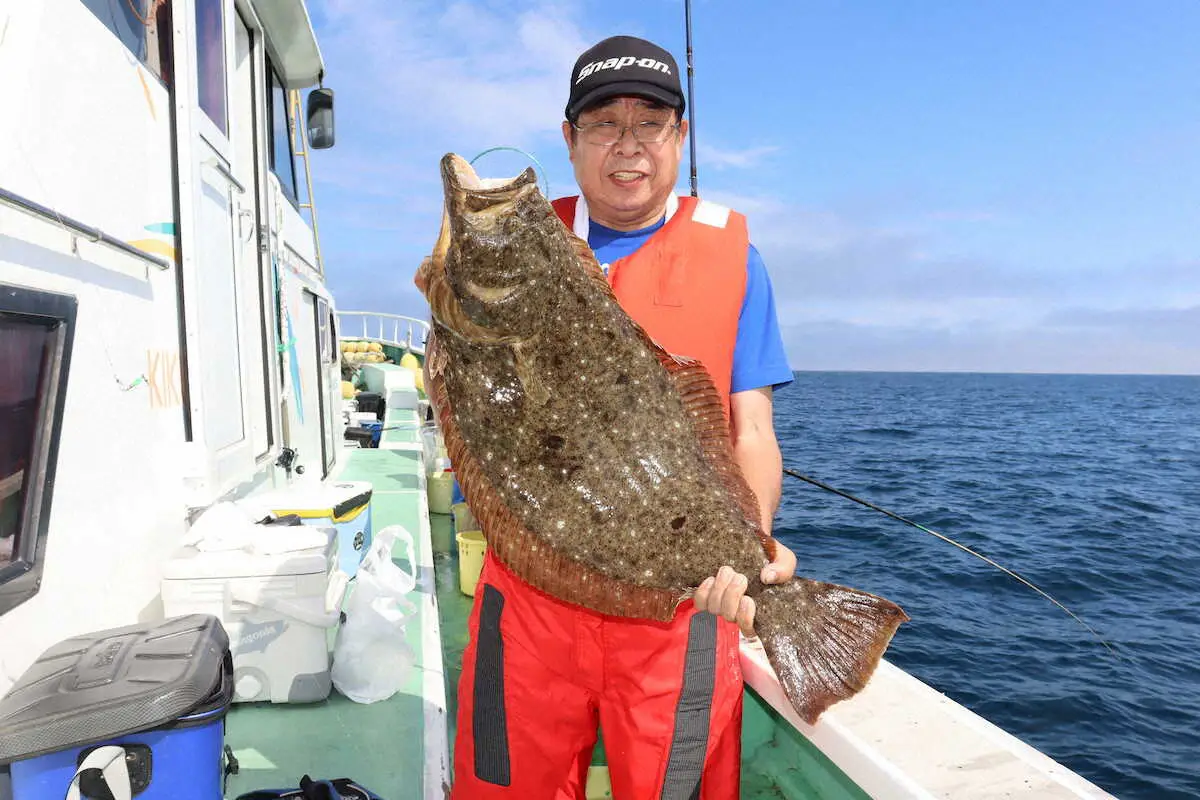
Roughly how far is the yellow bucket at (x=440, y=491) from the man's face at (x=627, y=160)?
6.54m

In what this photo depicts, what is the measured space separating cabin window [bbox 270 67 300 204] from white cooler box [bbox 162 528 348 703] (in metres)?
4.22

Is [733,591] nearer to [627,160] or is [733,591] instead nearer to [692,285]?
[692,285]

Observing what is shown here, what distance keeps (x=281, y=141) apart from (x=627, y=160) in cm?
563

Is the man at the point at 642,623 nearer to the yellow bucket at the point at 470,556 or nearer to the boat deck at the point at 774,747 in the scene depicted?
the boat deck at the point at 774,747

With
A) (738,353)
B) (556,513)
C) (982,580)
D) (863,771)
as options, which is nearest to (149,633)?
(556,513)

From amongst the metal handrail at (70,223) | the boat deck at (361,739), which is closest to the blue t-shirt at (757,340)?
the metal handrail at (70,223)

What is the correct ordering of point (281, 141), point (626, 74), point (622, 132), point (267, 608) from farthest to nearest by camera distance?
1. point (281, 141)
2. point (267, 608)
3. point (622, 132)
4. point (626, 74)

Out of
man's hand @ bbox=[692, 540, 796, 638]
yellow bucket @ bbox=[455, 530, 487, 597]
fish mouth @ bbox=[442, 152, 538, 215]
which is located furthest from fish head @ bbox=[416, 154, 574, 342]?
yellow bucket @ bbox=[455, 530, 487, 597]

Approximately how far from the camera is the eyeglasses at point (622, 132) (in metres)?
2.35

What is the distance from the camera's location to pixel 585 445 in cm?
201

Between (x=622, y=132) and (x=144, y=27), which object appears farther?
(x=144, y=27)

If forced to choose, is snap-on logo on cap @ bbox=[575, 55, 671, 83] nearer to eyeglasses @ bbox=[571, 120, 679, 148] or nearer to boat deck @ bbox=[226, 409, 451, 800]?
eyeglasses @ bbox=[571, 120, 679, 148]

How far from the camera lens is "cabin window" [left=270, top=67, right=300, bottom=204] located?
6645 millimetres

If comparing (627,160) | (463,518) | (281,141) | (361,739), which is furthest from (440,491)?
(627,160)
